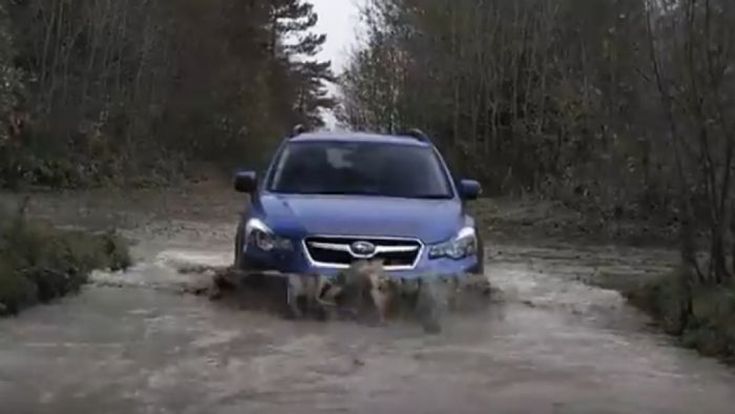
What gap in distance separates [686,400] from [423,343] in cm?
210

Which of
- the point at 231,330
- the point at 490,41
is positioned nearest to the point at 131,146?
the point at 490,41

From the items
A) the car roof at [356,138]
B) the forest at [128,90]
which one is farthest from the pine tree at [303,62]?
the car roof at [356,138]

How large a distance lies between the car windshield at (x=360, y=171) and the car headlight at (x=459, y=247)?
3.34ft

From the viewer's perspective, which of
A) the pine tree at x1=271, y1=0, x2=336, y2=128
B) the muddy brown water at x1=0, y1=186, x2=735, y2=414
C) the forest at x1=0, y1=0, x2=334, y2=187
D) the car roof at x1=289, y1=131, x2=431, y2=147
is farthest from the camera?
the pine tree at x1=271, y1=0, x2=336, y2=128

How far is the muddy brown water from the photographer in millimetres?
7371

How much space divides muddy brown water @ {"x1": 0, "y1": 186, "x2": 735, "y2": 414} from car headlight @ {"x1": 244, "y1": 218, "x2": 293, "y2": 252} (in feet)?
1.64

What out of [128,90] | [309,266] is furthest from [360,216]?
[128,90]

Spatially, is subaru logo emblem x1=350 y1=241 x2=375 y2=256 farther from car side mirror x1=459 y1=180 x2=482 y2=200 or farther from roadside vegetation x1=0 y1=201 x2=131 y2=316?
roadside vegetation x1=0 y1=201 x2=131 y2=316

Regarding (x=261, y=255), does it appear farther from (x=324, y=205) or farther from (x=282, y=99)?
(x=282, y=99)

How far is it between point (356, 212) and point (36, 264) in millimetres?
2606

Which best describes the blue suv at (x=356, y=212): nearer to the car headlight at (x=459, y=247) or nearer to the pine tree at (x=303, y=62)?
the car headlight at (x=459, y=247)

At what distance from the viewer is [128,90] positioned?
39375 millimetres

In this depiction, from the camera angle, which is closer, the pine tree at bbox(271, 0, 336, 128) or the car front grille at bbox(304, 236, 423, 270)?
the car front grille at bbox(304, 236, 423, 270)

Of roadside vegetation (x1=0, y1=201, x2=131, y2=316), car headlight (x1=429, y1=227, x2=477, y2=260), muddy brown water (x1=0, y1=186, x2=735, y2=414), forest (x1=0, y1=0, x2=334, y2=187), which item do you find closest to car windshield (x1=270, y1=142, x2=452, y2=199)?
car headlight (x1=429, y1=227, x2=477, y2=260)
